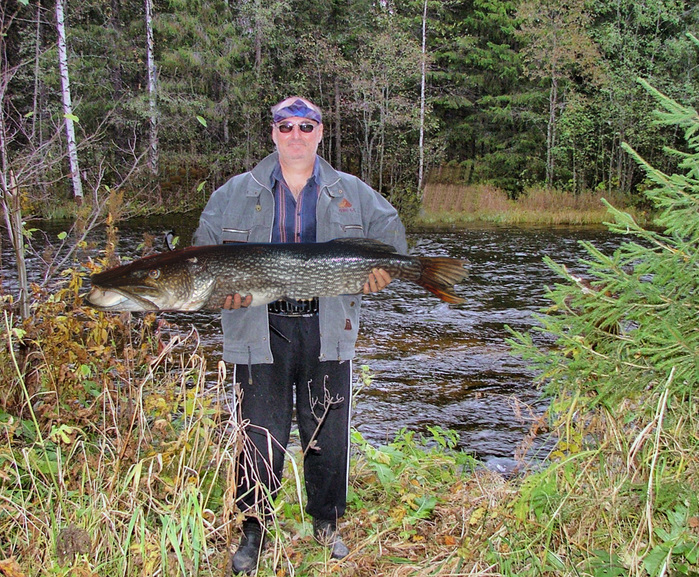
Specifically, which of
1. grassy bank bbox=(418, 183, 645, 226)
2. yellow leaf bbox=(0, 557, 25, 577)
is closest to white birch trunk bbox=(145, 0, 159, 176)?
grassy bank bbox=(418, 183, 645, 226)

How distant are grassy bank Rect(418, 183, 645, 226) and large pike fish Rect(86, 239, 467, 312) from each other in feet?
62.9

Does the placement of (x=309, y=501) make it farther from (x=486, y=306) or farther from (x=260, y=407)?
(x=486, y=306)

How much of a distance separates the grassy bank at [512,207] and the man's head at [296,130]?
752 inches

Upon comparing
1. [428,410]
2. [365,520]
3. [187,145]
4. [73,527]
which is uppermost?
[187,145]

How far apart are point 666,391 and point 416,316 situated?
7.55m

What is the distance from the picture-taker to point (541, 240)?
58.9 ft

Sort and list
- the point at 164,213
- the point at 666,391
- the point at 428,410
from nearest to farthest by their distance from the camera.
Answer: the point at 666,391 → the point at 428,410 → the point at 164,213

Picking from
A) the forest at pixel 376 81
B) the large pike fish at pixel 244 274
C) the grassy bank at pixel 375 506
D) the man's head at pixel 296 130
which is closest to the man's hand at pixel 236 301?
the large pike fish at pixel 244 274

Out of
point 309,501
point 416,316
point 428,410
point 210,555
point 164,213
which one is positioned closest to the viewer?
point 210,555

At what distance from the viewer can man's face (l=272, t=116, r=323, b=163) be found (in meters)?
3.37

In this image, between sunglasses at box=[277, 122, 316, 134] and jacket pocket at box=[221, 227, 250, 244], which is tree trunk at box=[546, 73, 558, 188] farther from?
jacket pocket at box=[221, 227, 250, 244]

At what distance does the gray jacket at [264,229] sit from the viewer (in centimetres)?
331

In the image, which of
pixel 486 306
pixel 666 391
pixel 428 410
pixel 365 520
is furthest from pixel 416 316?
pixel 666 391

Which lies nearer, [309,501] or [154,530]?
[154,530]
